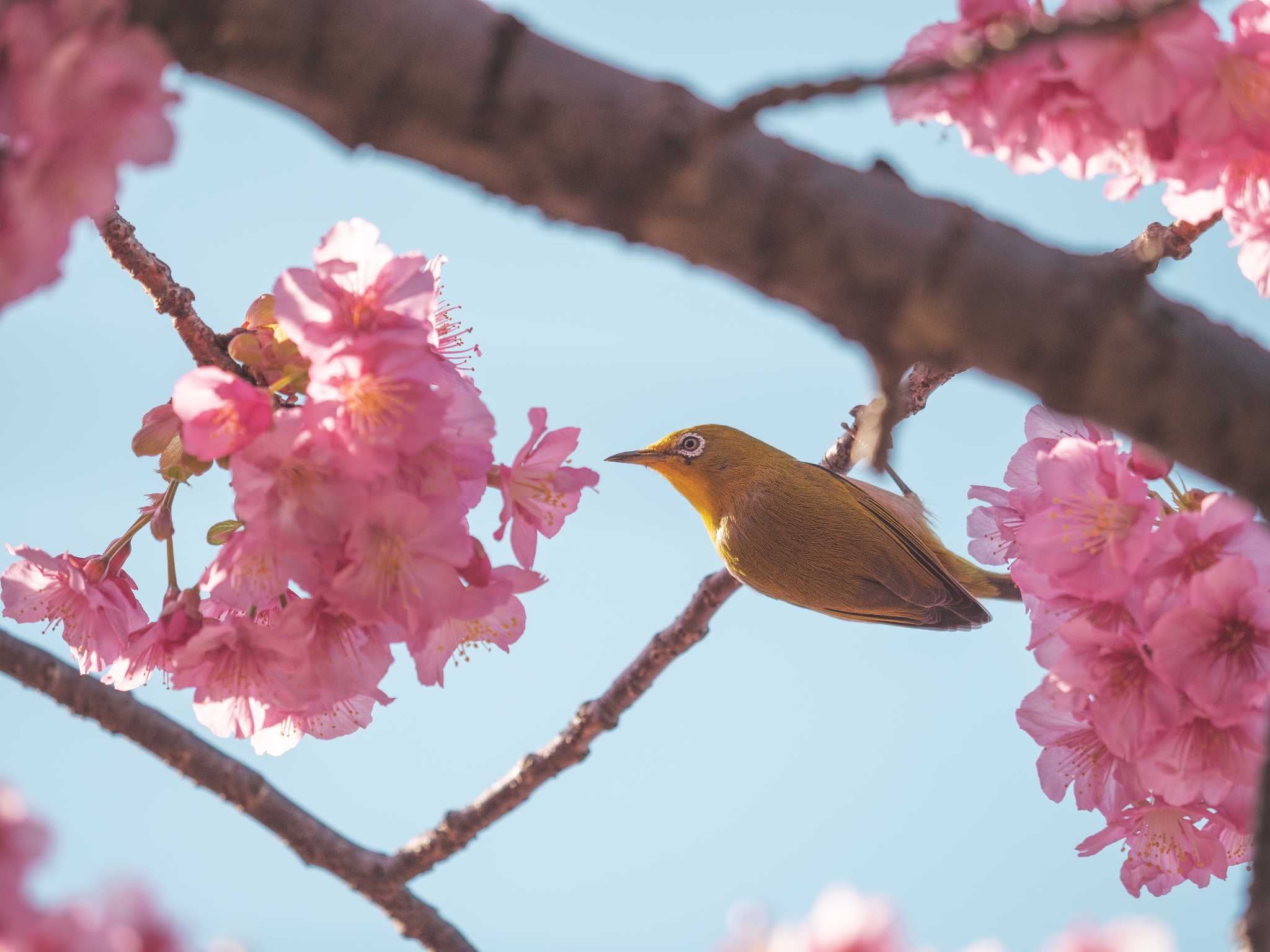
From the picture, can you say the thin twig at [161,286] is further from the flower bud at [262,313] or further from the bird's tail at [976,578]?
the bird's tail at [976,578]

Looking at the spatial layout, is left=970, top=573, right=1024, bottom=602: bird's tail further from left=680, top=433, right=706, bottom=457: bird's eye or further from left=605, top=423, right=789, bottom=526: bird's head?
left=680, top=433, right=706, bottom=457: bird's eye

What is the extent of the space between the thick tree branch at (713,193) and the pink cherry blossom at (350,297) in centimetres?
64

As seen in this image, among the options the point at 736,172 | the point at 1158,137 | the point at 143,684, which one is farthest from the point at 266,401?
the point at 1158,137

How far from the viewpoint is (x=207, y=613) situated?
8.57 ft

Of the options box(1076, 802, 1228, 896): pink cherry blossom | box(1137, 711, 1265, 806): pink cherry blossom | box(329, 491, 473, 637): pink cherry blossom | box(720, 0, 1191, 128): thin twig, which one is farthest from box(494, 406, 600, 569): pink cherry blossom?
box(1076, 802, 1228, 896): pink cherry blossom

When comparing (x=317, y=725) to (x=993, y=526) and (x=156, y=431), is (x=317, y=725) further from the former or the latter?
(x=993, y=526)

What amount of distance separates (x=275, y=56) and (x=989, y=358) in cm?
114

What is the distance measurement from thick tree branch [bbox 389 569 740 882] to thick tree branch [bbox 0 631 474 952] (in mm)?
89

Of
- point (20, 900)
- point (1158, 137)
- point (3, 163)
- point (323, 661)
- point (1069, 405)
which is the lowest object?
point (20, 900)

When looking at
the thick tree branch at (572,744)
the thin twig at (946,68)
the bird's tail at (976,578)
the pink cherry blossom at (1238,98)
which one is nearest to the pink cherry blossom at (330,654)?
the thick tree branch at (572,744)

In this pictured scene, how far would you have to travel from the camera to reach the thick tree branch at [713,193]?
1.51 meters

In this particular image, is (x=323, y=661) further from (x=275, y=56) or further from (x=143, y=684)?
(x=275, y=56)

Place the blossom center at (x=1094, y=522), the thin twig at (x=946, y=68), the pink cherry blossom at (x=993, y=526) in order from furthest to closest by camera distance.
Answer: the pink cherry blossom at (x=993, y=526) → the blossom center at (x=1094, y=522) → the thin twig at (x=946, y=68)

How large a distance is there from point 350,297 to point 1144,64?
1575mm
